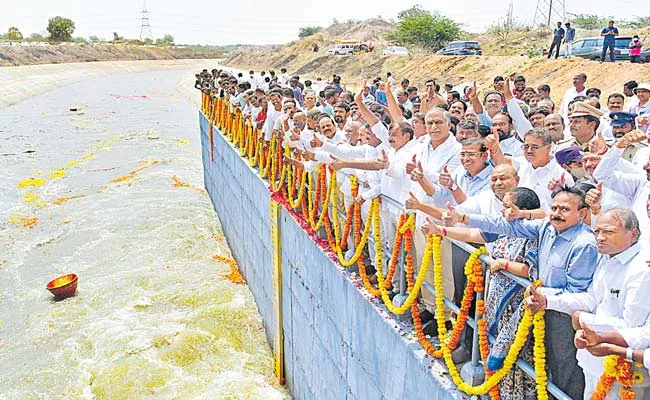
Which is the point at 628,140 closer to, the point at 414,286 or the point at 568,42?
the point at 414,286

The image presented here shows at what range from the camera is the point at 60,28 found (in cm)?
10600

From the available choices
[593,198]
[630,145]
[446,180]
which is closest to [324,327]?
[446,180]

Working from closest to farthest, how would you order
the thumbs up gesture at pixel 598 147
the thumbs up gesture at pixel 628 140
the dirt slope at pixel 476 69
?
1. the thumbs up gesture at pixel 598 147
2. the thumbs up gesture at pixel 628 140
3. the dirt slope at pixel 476 69

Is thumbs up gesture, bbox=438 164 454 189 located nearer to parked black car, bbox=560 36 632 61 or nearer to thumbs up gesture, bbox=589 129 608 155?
thumbs up gesture, bbox=589 129 608 155

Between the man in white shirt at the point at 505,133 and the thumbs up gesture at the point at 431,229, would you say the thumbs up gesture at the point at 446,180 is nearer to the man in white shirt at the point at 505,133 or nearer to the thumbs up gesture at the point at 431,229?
the thumbs up gesture at the point at 431,229

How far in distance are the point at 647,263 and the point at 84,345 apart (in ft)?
34.3

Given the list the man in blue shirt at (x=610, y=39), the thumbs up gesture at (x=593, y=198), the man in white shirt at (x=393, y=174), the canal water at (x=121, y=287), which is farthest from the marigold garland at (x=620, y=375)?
the man in blue shirt at (x=610, y=39)

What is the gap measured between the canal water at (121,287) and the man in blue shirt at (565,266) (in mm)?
6542

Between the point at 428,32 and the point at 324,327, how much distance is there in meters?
50.9

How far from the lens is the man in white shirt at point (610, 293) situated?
9.82 feet

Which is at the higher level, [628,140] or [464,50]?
[464,50]

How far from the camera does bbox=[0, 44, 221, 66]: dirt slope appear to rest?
73.9 m

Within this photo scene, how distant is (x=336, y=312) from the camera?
6645 millimetres

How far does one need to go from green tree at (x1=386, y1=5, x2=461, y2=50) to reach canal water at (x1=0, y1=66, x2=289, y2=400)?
100ft
